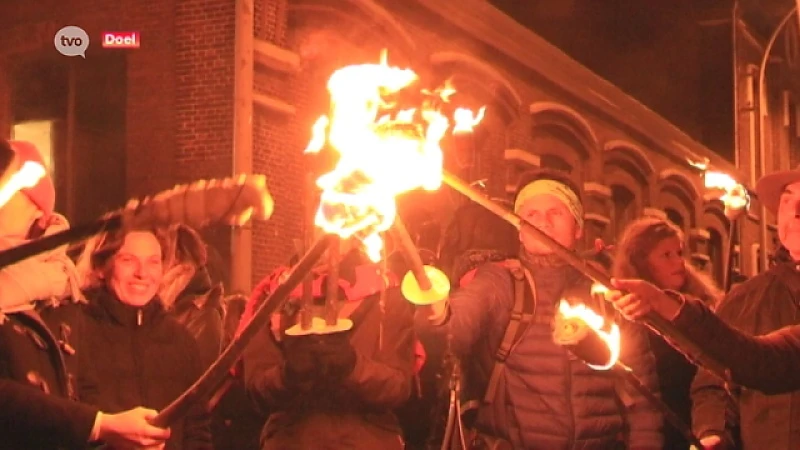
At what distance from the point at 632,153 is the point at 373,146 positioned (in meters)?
19.1

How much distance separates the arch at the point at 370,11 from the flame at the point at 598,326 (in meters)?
7.75

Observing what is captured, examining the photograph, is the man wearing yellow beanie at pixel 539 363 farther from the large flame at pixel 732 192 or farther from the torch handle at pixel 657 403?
the large flame at pixel 732 192

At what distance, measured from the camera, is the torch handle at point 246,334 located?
2766mm

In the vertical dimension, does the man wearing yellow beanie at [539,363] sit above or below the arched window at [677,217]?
below

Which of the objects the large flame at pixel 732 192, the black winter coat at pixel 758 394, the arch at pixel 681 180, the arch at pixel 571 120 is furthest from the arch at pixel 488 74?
the black winter coat at pixel 758 394

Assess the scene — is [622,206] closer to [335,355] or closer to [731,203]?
[731,203]

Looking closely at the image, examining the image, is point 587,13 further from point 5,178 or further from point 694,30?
point 5,178

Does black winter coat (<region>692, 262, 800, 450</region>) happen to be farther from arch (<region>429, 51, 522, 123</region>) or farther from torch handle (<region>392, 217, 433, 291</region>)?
arch (<region>429, 51, 522, 123</region>)

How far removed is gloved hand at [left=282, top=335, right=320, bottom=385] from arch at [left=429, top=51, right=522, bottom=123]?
10282 mm

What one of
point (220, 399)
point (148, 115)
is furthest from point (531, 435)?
point (148, 115)

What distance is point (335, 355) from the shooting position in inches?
177

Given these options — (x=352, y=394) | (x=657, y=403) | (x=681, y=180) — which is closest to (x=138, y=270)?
(x=352, y=394)

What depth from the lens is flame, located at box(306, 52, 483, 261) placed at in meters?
2.91

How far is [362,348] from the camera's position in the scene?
4.84 metres
